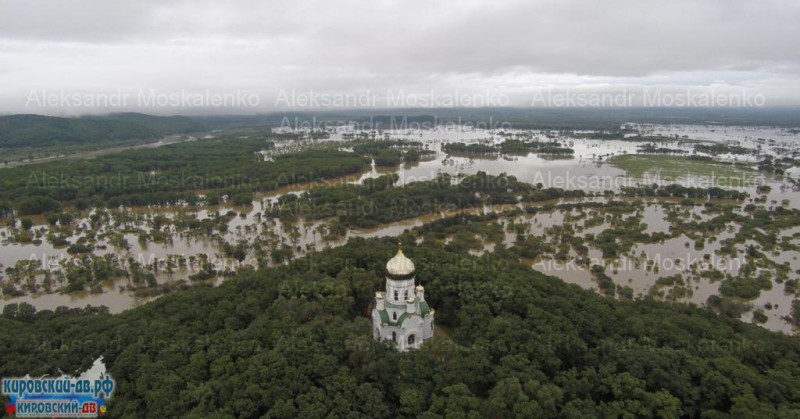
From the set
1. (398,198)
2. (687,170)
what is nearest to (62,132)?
(398,198)

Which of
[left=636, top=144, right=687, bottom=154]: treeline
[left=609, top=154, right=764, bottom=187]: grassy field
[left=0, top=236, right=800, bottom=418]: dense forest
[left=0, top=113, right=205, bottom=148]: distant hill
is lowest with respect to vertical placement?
[left=0, top=236, right=800, bottom=418]: dense forest

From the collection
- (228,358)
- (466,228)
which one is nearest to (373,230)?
(466,228)

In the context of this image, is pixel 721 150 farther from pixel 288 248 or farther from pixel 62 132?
pixel 62 132

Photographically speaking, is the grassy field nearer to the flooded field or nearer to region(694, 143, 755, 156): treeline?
the flooded field

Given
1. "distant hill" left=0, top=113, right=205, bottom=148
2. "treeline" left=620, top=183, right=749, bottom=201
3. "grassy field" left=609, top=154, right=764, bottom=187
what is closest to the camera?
"treeline" left=620, top=183, right=749, bottom=201

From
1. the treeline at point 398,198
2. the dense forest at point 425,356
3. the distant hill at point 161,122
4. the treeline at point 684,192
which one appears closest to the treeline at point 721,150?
the treeline at point 684,192

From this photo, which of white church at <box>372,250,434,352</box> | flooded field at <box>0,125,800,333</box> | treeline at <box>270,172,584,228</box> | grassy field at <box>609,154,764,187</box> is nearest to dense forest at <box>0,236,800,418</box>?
white church at <box>372,250,434,352</box>

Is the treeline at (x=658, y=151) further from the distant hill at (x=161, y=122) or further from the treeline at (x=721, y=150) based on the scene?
the distant hill at (x=161, y=122)
